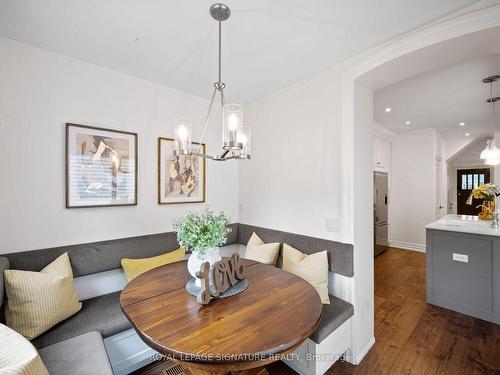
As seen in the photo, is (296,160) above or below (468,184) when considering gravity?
above

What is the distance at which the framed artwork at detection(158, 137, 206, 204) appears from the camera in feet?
8.15

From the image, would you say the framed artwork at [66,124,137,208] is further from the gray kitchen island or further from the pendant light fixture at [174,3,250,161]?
the gray kitchen island

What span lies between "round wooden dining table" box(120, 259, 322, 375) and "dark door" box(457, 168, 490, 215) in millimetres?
8363

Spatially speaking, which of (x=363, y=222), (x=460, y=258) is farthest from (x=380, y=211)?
(x=363, y=222)

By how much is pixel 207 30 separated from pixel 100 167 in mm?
1519

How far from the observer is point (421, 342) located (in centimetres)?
207

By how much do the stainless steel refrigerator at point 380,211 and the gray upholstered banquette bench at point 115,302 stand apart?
9.51 ft

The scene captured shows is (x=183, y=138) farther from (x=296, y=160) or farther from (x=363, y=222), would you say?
(x=363, y=222)

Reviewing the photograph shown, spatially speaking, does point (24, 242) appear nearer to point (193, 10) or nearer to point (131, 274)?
point (131, 274)

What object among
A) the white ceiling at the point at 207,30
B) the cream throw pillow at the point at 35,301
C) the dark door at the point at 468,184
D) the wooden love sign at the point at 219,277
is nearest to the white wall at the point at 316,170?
the white ceiling at the point at 207,30

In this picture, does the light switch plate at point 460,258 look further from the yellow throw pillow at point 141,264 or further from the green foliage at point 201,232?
the yellow throw pillow at point 141,264

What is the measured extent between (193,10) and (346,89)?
52.8 inches

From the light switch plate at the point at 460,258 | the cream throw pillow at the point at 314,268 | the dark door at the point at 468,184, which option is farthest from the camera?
the dark door at the point at 468,184

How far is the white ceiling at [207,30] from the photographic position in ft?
4.59
